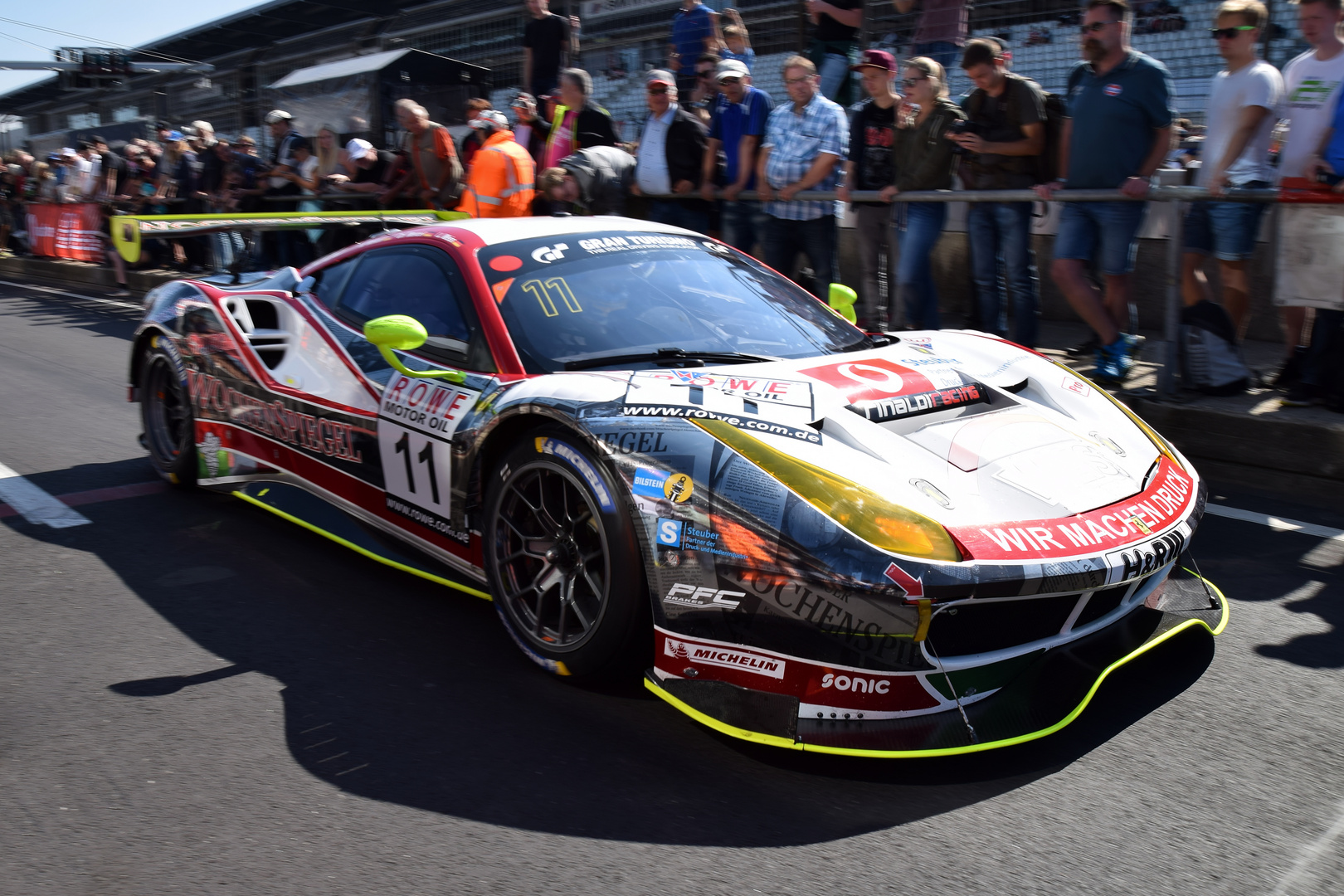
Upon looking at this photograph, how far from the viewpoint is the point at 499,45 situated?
1537 centimetres

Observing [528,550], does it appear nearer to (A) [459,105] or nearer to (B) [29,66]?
(A) [459,105]

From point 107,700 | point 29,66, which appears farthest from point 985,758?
point 29,66

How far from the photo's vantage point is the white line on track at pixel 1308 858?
2.10 metres

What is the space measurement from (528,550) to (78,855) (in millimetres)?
1299

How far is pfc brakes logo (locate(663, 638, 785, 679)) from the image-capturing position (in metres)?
2.50

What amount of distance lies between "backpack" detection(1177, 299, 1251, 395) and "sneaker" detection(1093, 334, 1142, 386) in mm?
393

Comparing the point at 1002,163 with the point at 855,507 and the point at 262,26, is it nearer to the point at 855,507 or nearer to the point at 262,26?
the point at 855,507

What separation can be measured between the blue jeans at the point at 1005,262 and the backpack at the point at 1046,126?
323 mm

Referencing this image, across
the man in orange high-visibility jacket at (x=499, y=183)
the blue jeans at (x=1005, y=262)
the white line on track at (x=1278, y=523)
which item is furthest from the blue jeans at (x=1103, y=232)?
the man in orange high-visibility jacket at (x=499, y=183)

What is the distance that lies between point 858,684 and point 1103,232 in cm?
411

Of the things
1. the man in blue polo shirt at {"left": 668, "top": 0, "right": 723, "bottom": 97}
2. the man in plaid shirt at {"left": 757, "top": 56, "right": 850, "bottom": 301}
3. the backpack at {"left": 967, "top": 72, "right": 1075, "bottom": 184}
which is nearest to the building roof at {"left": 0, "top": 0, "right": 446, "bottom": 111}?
the man in blue polo shirt at {"left": 668, "top": 0, "right": 723, "bottom": 97}

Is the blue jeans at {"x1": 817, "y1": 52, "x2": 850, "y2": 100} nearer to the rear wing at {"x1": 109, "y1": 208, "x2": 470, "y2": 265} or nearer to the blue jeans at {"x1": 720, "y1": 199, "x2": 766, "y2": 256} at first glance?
the blue jeans at {"x1": 720, "y1": 199, "x2": 766, "y2": 256}

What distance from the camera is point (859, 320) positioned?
7480 mm

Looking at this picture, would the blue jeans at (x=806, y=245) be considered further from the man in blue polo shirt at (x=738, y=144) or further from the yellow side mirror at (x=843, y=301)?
the yellow side mirror at (x=843, y=301)
